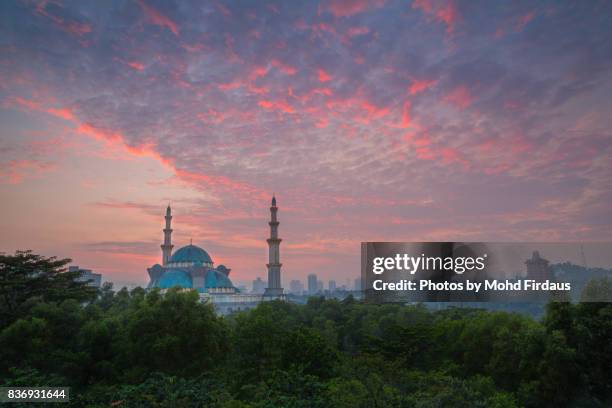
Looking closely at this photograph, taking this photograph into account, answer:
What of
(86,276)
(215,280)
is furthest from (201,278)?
(86,276)

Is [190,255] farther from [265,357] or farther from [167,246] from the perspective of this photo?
[265,357]

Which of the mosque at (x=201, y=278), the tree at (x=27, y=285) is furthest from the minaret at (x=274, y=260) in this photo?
the tree at (x=27, y=285)

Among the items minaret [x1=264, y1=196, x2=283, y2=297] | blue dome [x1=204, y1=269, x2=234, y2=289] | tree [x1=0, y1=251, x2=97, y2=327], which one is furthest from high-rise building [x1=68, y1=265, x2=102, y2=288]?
minaret [x1=264, y1=196, x2=283, y2=297]

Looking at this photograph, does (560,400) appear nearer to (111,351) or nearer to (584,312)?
(584,312)

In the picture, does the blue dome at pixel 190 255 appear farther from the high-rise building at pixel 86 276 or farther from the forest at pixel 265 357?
the forest at pixel 265 357

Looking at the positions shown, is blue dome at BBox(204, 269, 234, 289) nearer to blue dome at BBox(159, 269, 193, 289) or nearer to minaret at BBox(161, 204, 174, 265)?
blue dome at BBox(159, 269, 193, 289)

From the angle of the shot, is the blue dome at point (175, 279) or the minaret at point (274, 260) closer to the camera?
the minaret at point (274, 260)

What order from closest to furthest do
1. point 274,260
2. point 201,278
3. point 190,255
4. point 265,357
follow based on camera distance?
point 265,357 < point 274,260 < point 201,278 < point 190,255
